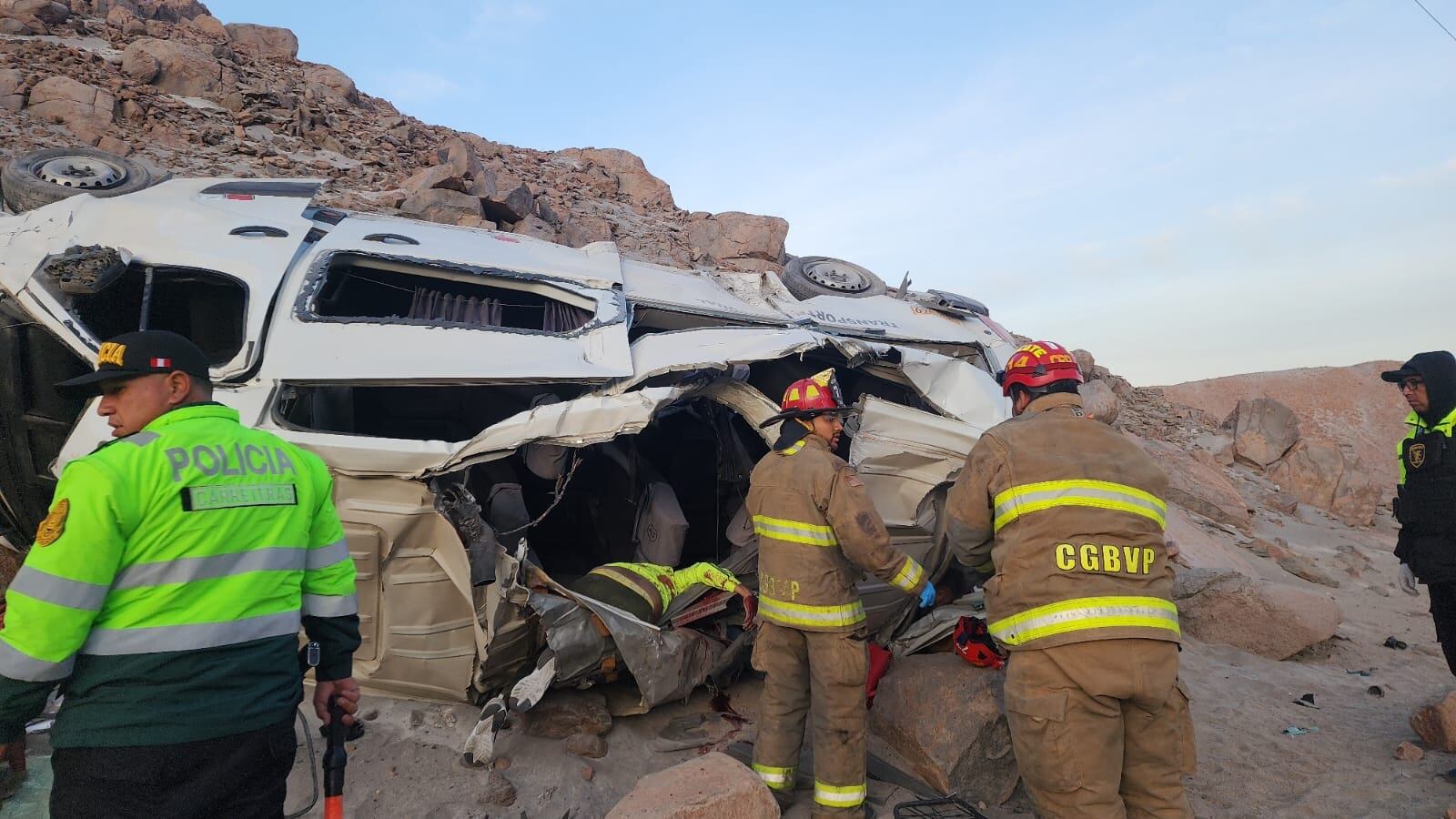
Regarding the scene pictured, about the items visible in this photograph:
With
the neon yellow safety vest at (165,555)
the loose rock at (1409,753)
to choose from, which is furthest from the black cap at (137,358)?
the loose rock at (1409,753)

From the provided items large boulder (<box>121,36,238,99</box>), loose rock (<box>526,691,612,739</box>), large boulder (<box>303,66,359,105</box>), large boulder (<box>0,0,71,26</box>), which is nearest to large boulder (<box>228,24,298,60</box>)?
large boulder (<box>303,66,359,105</box>)

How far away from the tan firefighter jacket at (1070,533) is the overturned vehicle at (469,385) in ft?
4.77

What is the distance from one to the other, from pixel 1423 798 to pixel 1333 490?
11161 millimetres

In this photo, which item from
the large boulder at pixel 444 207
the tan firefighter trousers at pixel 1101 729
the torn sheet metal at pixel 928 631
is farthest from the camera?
the large boulder at pixel 444 207

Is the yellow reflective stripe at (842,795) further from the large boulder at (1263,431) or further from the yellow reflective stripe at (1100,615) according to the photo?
the large boulder at (1263,431)

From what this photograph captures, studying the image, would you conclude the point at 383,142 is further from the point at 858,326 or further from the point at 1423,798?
the point at 1423,798

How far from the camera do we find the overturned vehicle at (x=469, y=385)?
10.1 ft

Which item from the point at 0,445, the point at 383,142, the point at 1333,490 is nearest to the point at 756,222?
the point at 383,142

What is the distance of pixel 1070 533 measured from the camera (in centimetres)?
224

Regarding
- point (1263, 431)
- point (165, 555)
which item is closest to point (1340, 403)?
point (1263, 431)

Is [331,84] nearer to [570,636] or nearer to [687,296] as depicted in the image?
[687,296]

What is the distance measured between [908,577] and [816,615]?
39 centimetres

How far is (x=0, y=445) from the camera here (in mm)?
3410

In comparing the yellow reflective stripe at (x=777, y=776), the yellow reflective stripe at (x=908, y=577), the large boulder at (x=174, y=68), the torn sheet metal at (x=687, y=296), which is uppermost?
the large boulder at (x=174, y=68)
